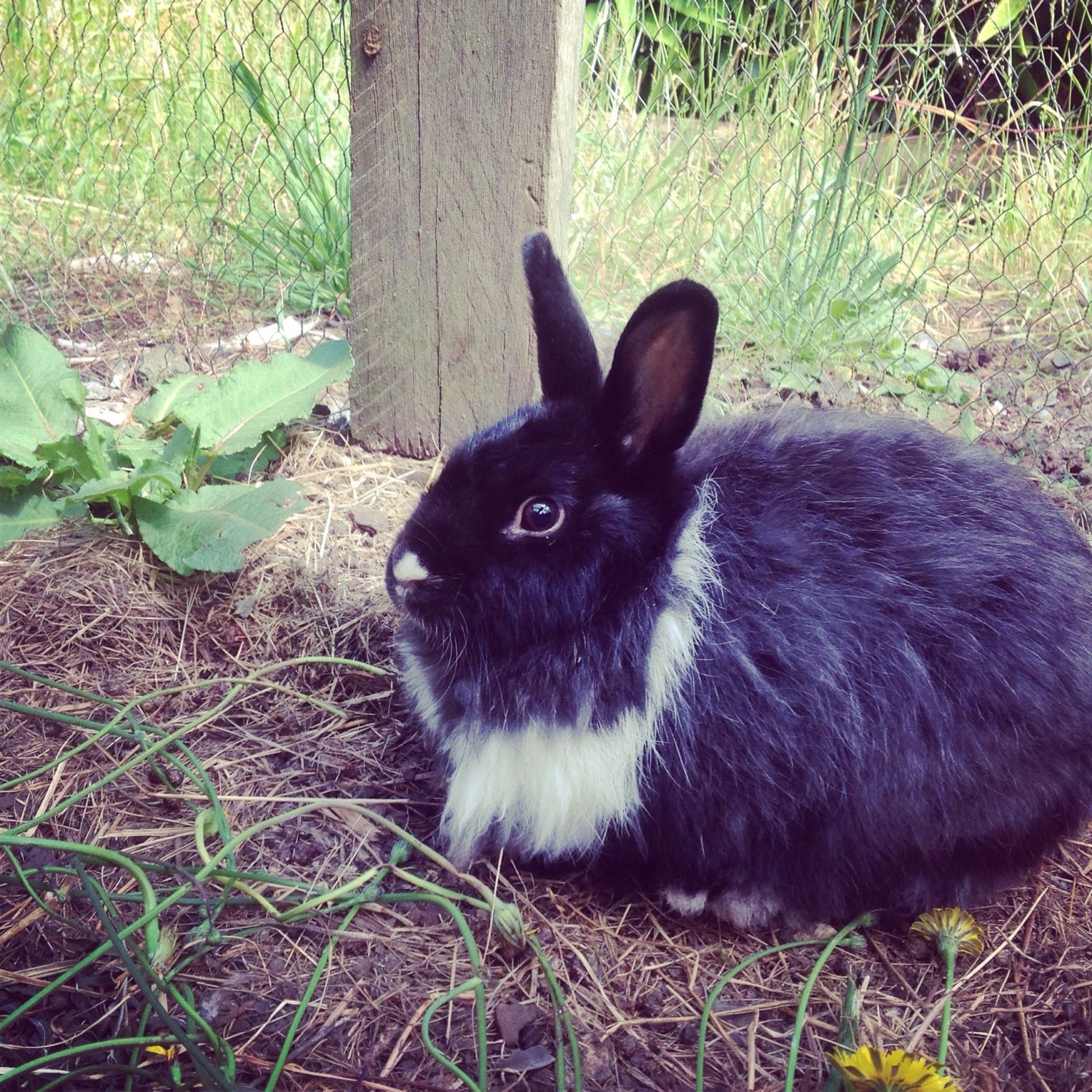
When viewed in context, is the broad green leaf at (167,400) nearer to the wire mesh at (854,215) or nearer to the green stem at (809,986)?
the wire mesh at (854,215)

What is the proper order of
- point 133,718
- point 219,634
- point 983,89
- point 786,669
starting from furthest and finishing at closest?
point 983,89, point 219,634, point 133,718, point 786,669

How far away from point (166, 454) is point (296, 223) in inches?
70.0

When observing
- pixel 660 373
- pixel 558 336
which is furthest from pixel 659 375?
pixel 558 336

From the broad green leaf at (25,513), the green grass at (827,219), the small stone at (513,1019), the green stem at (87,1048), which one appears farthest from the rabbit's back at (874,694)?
the green grass at (827,219)

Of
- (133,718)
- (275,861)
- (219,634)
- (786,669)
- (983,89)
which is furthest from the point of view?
(983,89)

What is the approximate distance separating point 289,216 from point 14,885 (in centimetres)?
317

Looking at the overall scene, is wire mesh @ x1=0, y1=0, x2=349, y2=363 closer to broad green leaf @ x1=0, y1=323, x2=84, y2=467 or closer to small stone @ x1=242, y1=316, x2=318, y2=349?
small stone @ x1=242, y1=316, x2=318, y2=349

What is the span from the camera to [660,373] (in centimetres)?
208

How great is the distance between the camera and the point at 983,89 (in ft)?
20.7

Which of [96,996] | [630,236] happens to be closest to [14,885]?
[96,996]

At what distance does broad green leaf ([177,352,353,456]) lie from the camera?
3.23 m

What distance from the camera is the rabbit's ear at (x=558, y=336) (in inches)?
90.4

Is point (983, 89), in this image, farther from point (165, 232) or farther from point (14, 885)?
point (14, 885)

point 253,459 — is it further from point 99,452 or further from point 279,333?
point 279,333
